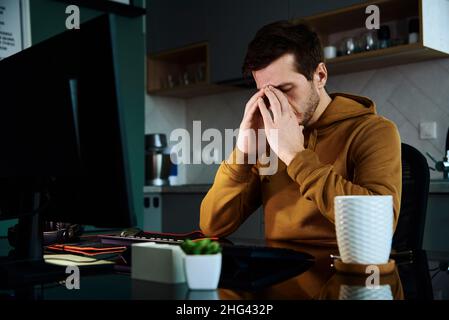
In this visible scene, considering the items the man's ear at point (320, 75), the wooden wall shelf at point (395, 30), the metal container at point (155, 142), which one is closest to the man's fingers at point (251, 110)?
the man's ear at point (320, 75)

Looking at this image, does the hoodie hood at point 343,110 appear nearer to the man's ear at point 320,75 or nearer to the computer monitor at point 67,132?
the man's ear at point 320,75

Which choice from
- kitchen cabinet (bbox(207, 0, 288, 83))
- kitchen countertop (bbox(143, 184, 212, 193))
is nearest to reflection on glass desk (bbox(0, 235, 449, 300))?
kitchen countertop (bbox(143, 184, 212, 193))

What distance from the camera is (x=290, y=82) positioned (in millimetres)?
1499

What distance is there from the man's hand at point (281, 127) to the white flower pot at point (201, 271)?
0.59 meters

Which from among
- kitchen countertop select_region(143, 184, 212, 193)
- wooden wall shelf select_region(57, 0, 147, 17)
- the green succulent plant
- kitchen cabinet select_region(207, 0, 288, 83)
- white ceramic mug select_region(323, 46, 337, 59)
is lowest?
kitchen countertop select_region(143, 184, 212, 193)

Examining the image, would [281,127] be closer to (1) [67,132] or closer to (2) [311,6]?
(1) [67,132]

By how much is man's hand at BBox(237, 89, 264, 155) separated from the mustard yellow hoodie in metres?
0.05

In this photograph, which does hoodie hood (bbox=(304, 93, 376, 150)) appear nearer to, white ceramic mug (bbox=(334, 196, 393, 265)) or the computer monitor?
white ceramic mug (bbox=(334, 196, 393, 265))

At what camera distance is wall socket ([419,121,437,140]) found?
2.88m

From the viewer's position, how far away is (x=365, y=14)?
2.93m

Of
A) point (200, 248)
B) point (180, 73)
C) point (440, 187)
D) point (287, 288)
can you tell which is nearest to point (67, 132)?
point (200, 248)

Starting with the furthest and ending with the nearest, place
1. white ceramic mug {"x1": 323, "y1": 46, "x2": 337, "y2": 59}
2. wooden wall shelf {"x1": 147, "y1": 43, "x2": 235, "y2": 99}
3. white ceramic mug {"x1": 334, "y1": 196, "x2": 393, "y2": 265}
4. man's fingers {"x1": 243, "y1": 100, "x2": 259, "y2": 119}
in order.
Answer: wooden wall shelf {"x1": 147, "y1": 43, "x2": 235, "y2": 99} → white ceramic mug {"x1": 323, "y1": 46, "x2": 337, "y2": 59} → man's fingers {"x1": 243, "y1": 100, "x2": 259, "y2": 119} → white ceramic mug {"x1": 334, "y1": 196, "x2": 393, "y2": 265}
